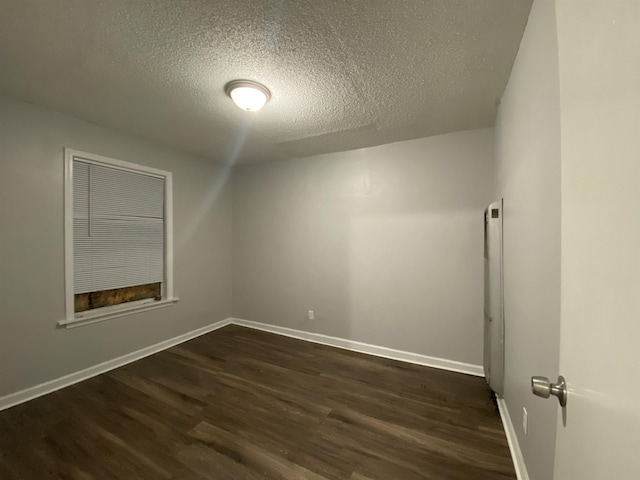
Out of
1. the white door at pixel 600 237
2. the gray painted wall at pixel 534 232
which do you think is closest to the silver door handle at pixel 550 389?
the white door at pixel 600 237

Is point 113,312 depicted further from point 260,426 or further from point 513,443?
point 513,443

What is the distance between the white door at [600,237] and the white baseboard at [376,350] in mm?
2222

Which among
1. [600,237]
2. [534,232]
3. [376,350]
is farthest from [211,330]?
[600,237]

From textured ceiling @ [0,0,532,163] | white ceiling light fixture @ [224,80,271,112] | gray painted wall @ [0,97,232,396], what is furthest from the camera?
gray painted wall @ [0,97,232,396]

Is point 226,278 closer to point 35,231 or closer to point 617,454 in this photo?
point 35,231

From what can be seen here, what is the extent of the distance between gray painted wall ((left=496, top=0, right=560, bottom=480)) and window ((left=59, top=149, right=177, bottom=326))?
3465 millimetres

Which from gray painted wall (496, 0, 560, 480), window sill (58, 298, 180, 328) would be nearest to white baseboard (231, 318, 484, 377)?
gray painted wall (496, 0, 560, 480)

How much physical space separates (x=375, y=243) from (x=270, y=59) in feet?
6.77

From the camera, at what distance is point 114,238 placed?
8.73ft

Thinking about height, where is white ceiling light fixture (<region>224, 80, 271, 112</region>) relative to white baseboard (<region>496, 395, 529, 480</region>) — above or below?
above

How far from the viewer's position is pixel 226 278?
3.91 m

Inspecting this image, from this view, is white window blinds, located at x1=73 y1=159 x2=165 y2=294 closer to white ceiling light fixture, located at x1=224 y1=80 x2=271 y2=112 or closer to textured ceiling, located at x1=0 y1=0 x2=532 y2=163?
textured ceiling, located at x1=0 y1=0 x2=532 y2=163

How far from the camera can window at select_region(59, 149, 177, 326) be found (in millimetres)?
2361

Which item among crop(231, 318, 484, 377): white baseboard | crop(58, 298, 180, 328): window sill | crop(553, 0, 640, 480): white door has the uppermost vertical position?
crop(553, 0, 640, 480): white door
